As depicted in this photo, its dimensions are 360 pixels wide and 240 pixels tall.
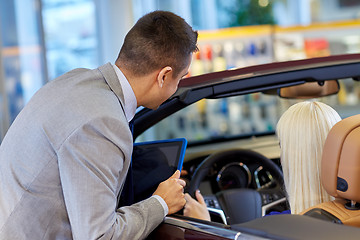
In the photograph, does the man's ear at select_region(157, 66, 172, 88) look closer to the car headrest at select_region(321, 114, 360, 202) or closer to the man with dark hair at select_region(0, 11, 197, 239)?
Answer: the man with dark hair at select_region(0, 11, 197, 239)

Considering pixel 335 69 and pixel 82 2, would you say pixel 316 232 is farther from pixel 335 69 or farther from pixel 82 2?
pixel 82 2

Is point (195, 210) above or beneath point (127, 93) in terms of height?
beneath

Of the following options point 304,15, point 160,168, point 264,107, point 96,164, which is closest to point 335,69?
point 160,168

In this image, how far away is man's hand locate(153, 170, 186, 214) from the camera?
162 cm

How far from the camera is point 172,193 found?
1630 mm

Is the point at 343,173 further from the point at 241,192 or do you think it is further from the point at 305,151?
the point at 241,192

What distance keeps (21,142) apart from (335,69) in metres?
1.09

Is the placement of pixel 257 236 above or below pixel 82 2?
below

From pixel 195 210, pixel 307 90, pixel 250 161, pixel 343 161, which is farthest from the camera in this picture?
pixel 250 161

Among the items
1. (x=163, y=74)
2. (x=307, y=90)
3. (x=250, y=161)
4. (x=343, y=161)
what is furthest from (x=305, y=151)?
(x=250, y=161)

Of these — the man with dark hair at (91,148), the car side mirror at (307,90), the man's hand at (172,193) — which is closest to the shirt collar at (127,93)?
the man with dark hair at (91,148)

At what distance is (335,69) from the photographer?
5.97 ft

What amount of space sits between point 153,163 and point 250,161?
0.60m

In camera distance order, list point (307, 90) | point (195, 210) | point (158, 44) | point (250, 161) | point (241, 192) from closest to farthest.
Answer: point (158, 44), point (195, 210), point (307, 90), point (241, 192), point (250, 161)
